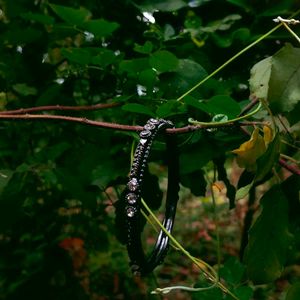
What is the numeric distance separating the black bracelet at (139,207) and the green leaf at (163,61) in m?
0.13

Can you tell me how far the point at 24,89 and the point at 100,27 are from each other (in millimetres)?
253

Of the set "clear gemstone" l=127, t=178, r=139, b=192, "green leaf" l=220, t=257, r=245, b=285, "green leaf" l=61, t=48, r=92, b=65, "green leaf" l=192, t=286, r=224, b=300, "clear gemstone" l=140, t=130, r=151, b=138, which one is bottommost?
"green leaf" l=220, t=257, r=245, b=285

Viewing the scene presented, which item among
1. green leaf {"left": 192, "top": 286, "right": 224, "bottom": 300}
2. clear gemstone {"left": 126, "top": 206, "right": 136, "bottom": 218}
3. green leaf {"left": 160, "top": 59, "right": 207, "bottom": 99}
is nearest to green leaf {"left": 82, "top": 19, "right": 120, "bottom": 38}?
green leaf {"left": 160, "top": 59, "right": 207, "bottom": 99}

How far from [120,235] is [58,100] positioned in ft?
0.97

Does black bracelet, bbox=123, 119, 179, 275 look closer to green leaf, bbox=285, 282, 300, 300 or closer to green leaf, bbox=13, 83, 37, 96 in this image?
green leaf, bbox=285, 282, 300, 300

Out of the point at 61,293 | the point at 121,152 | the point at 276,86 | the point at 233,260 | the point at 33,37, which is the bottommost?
the point at 61,293

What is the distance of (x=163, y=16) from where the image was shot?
0.93 m

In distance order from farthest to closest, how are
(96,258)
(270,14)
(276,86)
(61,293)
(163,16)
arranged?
(96,258) < (61,293) < (163,16) < (270,14) < (276,86)

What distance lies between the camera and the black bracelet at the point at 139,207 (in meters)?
0.43

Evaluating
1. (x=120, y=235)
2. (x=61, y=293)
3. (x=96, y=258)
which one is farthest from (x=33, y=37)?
(x=96, y=258)

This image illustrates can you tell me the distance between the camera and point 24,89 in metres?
0.83

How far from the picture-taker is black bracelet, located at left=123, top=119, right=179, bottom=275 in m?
0.43

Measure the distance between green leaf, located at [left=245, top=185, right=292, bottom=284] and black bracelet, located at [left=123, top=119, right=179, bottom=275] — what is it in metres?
0.11

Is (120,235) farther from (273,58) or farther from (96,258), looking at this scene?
(96,258)
